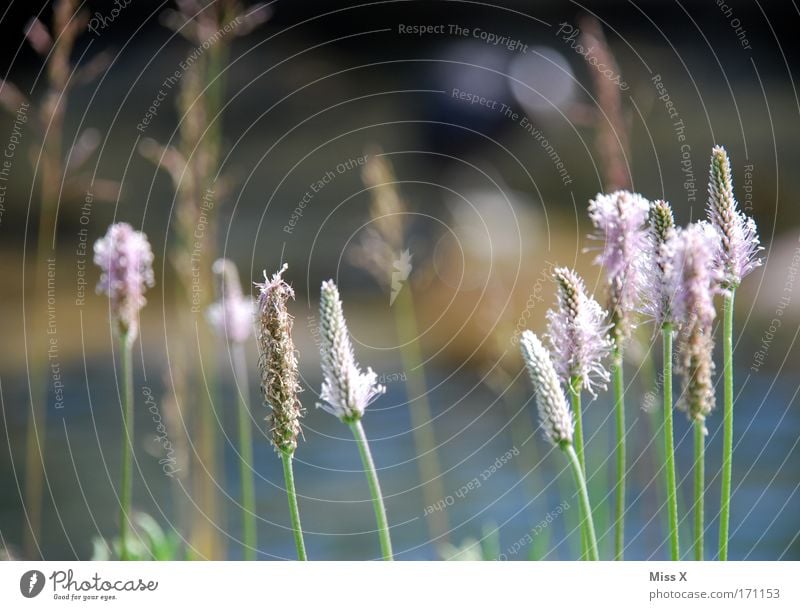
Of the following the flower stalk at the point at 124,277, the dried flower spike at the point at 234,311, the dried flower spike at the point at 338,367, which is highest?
the dried flower spike at the point at 234,311

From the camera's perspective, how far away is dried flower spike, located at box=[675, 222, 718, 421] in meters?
1.04

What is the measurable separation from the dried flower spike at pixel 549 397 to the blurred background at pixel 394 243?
107 cm

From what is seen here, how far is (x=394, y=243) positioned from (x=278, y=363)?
134 cm

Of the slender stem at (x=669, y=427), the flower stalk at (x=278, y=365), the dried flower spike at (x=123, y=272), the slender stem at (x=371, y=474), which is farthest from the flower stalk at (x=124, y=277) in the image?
the slender stem at (x=669, y=427)

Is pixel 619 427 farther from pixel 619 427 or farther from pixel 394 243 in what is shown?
pixel 394 243

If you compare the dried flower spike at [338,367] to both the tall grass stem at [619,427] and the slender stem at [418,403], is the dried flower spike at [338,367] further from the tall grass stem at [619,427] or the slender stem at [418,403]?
the slender stem at [418,403]

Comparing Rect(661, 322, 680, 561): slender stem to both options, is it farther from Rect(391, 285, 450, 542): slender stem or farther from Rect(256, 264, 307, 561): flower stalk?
Rect(391, 285, 450, 542): slender stem

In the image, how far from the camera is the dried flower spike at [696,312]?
1.04m

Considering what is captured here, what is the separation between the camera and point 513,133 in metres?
4.64
